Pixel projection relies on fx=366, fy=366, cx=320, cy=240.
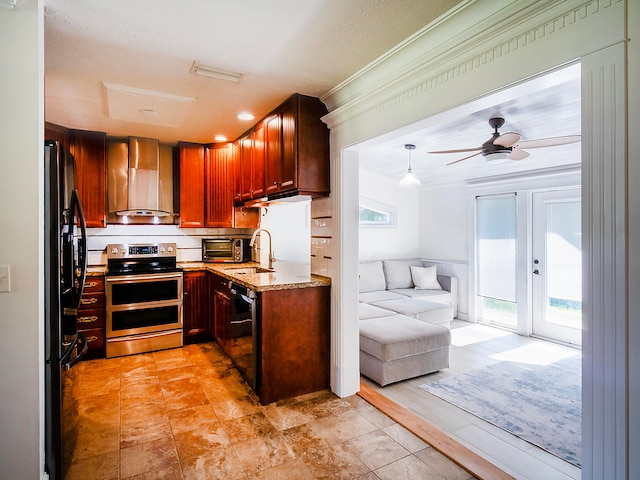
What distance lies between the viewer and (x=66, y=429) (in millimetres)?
2346

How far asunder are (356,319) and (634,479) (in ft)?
6.09

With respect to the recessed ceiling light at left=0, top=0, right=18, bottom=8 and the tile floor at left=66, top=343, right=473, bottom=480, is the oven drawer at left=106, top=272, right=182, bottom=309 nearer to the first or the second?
the tile floor at left=66, top=343, right=473, bottom=480

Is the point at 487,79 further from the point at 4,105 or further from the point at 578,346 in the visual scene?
the point at 578,346

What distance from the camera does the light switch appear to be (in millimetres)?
1602

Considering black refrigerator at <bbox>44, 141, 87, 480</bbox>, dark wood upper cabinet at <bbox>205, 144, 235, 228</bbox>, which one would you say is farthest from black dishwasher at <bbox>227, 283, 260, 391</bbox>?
dark wood upper cabinet at <bbox>205, 144, 235, 228</bbox>

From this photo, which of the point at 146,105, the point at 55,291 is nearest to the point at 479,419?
the point at 55,291

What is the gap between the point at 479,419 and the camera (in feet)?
8.69

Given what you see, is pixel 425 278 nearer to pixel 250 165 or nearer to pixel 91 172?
pixel 250 165

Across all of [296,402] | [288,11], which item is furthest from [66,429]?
[288,11]

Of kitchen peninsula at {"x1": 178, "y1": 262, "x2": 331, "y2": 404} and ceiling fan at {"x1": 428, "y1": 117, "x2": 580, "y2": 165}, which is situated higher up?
ceiling fan at {"x1": 428, "y1": 117, "x2": 580, "y2": 165}

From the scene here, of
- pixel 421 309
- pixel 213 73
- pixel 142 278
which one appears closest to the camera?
pixel 213 73

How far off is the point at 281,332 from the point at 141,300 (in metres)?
1.88

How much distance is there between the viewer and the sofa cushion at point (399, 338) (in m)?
3.18

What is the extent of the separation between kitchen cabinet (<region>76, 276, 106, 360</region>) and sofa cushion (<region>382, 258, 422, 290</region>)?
3.94 m
